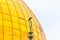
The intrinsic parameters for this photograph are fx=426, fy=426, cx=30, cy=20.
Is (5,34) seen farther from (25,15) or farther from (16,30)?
(25,15)

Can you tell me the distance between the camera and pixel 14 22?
5131 centimetres

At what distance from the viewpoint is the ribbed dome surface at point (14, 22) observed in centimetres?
5012

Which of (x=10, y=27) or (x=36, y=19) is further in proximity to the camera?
(x=36, y=19)

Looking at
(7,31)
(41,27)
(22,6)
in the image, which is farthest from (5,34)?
(41,27)

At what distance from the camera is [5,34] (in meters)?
49.8

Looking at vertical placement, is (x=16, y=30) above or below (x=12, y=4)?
below

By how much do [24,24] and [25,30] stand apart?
2.88 feet

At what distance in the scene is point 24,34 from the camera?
170ft

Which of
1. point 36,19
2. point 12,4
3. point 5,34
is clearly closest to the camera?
point 5,34

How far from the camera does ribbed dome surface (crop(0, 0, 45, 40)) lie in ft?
164

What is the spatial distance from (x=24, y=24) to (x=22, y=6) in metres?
4.06

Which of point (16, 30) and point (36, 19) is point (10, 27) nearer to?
point (16, 30)

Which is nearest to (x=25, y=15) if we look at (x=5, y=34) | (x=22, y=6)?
(x=22, y=6)

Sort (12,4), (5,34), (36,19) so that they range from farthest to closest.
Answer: (36,19), (12,4), (5,34)
